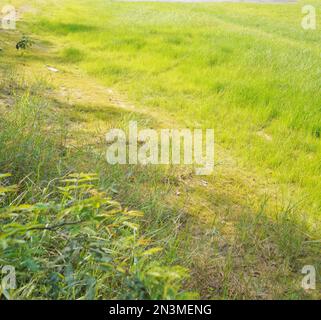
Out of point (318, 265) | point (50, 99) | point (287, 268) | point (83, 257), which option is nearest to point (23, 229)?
point (83, 257)

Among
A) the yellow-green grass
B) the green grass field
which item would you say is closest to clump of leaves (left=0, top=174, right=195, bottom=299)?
the green grass field

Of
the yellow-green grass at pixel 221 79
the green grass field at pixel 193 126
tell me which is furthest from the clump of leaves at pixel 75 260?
the yellow-green grass at pixel 221 79

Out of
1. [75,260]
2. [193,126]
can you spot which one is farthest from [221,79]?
[75,260]

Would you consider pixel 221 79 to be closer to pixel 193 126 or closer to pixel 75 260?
pixel 193 126

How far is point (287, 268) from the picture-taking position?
134 inches

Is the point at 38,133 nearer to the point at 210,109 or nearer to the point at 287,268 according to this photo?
the point at 287,268

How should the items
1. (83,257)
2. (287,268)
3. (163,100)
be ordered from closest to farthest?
(83,257) < (287,268) < (163,100)

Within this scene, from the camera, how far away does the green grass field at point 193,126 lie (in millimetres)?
3285

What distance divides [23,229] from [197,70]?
704 centimetres

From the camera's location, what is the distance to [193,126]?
20.2 feet

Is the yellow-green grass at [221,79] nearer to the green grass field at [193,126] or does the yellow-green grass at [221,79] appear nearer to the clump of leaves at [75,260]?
the green grass field at [193,126]

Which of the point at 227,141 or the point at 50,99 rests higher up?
the point at 50,99

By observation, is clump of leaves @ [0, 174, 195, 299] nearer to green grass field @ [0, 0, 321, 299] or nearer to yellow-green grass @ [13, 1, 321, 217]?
green grass field @ [0, 0, 321, 299]

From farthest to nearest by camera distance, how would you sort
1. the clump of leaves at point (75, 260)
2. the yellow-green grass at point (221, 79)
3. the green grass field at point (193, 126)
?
the yellow-green grass at point (221, 79)
the green grass field at point (193, 126)
the clump of leaves at point (75, 260)
